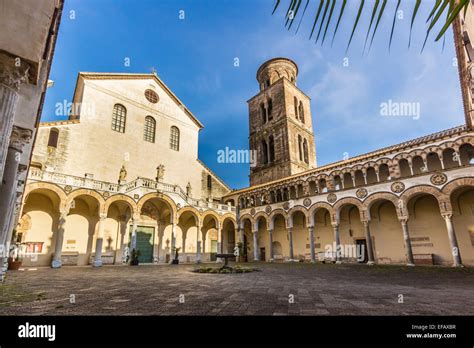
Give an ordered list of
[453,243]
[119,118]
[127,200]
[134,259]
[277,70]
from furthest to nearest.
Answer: [277,70]
[119,118]
[127,200]
[134,259]
[453,243]

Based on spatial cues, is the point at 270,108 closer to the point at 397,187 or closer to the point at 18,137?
the point at 397,187

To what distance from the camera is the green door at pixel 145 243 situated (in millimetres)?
20562

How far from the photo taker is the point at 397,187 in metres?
16.5

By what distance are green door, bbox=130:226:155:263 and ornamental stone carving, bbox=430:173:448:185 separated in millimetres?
20019

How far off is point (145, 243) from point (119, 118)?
11278mm

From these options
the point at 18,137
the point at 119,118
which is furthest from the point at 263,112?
the point at 18,137

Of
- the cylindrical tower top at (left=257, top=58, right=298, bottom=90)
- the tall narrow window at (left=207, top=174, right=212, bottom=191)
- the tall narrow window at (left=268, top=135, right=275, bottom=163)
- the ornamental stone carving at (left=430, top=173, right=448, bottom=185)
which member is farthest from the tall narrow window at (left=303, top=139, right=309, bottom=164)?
the ornamental stone carving at (left=430, top=173, right=448, bottom=185)

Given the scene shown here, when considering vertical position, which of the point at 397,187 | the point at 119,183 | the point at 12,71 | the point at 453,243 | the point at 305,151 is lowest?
the point at 453,243

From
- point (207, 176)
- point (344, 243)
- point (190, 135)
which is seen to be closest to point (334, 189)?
point (344, 243)

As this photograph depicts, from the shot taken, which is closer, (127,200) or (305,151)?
(127,200)

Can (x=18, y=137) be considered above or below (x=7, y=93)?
above

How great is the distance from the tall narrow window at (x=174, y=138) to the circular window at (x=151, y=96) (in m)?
3.24

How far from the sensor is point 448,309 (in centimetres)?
406

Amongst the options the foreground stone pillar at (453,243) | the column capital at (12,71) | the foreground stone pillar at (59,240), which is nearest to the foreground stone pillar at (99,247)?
the foreground stone pillar at (59,240)
